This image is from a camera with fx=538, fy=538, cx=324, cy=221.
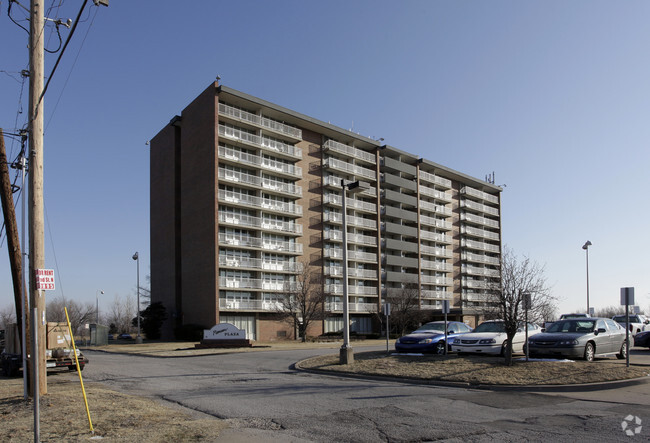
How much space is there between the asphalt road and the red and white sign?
3504 mm

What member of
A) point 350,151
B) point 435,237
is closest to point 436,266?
point 435,237

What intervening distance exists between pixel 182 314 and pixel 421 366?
4143 cm

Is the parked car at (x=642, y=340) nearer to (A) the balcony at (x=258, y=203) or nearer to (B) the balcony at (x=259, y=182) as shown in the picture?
(A) the balcony at (x=258, y=203)

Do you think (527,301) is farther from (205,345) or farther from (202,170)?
(202,170)

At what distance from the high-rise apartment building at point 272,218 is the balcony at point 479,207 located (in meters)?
10.6

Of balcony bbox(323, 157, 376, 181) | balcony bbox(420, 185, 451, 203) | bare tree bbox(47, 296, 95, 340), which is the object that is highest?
balcony bbox(323, 157, 376, 181)

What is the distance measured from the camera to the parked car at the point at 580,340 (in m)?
17.0

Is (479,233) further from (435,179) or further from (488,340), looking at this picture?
(488,340)

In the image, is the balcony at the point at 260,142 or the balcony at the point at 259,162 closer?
the balcony at the point at 259,162

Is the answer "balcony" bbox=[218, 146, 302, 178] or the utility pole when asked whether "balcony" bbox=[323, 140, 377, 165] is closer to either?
"balcony" bbox=[218, 146, 302, 178]

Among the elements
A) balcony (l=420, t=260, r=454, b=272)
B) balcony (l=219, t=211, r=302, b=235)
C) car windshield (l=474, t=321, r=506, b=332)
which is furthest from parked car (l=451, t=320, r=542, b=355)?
balcony (l=420, t=260, r=454, b=272)

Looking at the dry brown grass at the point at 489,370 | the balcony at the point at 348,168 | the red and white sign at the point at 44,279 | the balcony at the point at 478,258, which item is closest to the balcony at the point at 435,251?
the balcony at the point at 478,258

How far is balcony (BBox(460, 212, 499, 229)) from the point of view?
83688mm

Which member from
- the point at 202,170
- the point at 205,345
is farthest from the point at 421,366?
the point at 202,170
